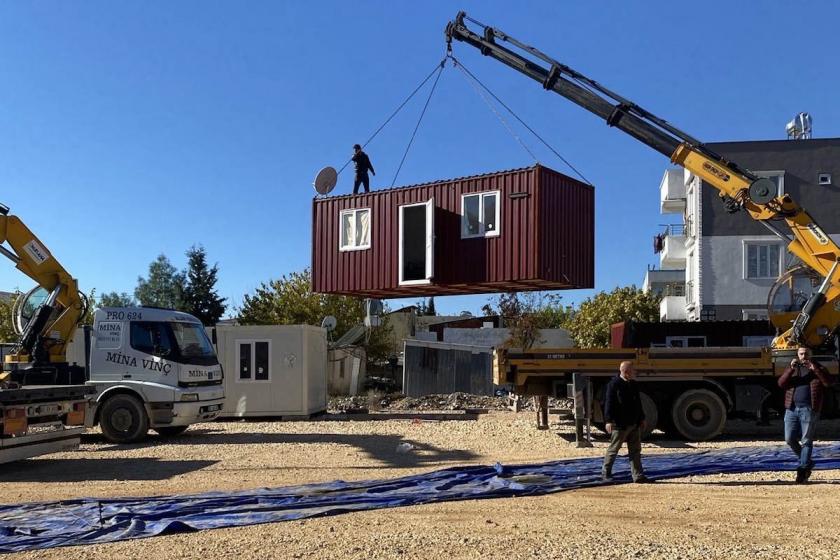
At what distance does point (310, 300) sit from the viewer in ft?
141

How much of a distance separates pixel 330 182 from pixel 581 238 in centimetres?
622

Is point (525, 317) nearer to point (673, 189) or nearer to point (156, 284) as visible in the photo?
point (673, 189)

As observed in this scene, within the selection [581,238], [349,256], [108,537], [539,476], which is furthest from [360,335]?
[108,537]

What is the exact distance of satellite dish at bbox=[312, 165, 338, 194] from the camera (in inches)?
800

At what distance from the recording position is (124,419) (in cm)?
1689

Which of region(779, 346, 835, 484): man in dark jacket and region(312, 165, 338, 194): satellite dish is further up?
region(312, 165, 338, 194): satellite dish

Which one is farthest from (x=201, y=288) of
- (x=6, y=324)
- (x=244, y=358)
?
(x=244, y=358)

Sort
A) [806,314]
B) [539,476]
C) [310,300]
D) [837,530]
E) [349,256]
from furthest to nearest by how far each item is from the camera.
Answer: [310,300], [349,256], [806,314], [539,476], [837,530]

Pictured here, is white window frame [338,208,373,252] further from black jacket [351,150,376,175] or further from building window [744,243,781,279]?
building window [744,243,781,279]

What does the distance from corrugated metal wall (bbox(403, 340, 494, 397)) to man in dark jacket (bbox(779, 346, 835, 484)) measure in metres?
19.3

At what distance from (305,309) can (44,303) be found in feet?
86.0

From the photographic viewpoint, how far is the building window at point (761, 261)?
36.0m

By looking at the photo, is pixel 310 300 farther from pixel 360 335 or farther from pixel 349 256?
pixel 349 256

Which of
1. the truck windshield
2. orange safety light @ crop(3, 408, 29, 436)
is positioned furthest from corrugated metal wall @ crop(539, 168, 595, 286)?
orange safety light @ crop(3, 408, 29, 436)
